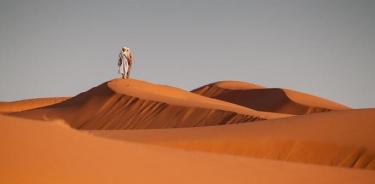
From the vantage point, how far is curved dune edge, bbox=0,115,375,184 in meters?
7.95

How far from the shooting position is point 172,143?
2162cm

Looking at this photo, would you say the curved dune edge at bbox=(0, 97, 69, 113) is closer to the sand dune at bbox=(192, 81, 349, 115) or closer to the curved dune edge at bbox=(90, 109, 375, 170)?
the sand dune at bbox=(192, 81, 349, 115)

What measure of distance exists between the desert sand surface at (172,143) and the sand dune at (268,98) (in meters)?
18.9

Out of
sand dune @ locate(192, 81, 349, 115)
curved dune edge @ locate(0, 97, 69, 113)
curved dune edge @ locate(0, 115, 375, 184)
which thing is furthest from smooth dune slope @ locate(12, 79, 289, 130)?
curved dune edge @ locate(0, 97, 69, 113)

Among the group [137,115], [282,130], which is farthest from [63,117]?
[282,130]

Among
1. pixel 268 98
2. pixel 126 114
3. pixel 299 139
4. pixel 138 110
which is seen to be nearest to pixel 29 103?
pixel 268 98

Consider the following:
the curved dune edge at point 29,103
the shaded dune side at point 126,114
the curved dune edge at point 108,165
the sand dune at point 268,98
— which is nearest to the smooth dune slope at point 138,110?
the shaded dune side at point 126,114

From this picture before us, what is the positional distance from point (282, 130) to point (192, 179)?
13.0m

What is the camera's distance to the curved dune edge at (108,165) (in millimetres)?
7953

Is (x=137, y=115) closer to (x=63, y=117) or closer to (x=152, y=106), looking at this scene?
(x=152, y=106)

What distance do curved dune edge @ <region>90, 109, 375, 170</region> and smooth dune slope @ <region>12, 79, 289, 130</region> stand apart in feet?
34.3

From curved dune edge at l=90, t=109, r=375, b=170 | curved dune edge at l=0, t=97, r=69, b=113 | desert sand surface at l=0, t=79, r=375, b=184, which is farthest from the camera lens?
curved dune edge at l=0, t=97, r=69, b=113

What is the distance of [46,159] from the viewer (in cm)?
847

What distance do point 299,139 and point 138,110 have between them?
866 inches
